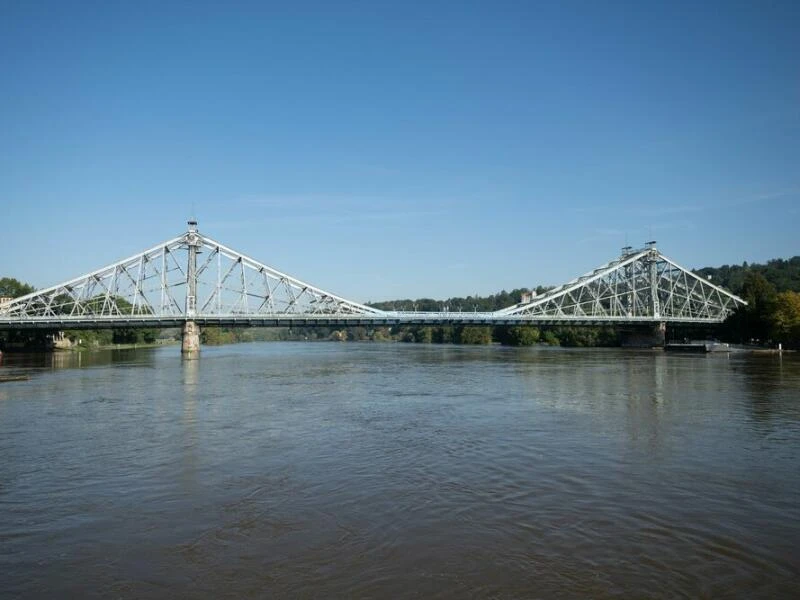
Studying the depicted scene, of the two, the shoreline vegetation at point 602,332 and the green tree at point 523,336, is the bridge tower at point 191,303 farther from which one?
the green tree at point 523,336

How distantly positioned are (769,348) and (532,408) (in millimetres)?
62742

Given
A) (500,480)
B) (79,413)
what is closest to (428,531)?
(500,480)

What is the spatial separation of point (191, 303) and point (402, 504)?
69.0 meters

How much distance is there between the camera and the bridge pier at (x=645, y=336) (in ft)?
291

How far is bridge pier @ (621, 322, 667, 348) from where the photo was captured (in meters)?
88.6

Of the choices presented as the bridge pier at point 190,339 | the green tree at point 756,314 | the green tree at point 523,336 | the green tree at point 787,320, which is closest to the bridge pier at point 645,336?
the green tree at point 756,314

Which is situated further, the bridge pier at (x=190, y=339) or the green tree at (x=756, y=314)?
the green tree at (x=756, y=314)

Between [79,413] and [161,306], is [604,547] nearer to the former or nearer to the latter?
[79,413]

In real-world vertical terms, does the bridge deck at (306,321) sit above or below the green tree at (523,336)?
above

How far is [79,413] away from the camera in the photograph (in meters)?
20.1

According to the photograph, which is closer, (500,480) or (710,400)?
(500,480)

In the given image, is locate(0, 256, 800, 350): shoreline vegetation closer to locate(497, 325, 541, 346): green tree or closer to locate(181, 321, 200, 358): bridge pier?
locate(497, 325, 541, 346): green tree

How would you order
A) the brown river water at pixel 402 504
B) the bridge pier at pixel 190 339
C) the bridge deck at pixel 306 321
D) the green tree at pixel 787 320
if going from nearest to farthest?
the brown river water at pixel 402 504 → the bridge deck at pixel 306 321 → the green tree at pixel 787 320 → the bridge pier at pixel 190 339

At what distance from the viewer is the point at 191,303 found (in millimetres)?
73500
